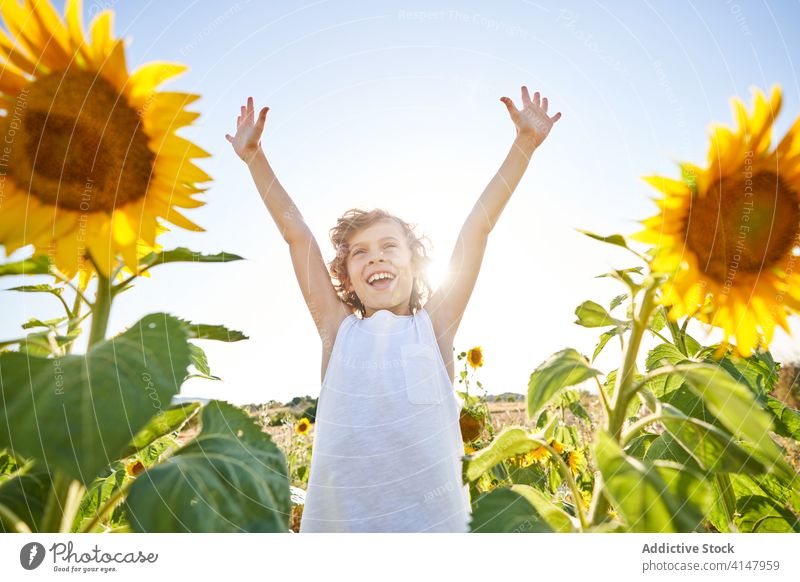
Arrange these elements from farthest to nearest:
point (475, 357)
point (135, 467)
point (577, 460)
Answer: point (475, 357) → point (577, 460) → point (135, 467)

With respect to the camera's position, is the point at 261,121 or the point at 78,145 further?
the point at 261,121

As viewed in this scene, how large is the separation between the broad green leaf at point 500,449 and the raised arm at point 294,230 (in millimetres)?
579

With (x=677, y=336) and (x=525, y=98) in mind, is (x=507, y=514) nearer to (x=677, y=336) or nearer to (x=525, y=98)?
(x=677, y=336)

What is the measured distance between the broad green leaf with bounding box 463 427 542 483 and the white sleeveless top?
14.2 inches

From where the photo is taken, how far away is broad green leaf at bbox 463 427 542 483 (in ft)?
1.60

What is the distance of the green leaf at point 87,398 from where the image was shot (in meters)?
0.35

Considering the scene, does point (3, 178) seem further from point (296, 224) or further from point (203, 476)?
point (296, 224)

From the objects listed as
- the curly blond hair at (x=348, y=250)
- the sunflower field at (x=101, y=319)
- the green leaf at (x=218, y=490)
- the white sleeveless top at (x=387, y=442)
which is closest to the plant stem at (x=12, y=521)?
the sunflower field at (x=101, y=319)

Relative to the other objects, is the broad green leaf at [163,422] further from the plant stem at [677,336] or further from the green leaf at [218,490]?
the plant stem at [677,336]

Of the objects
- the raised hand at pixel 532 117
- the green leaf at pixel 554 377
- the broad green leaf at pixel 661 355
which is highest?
the raised hand at pixel 532 117

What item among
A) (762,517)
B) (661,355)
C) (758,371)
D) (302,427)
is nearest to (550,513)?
(661,355)

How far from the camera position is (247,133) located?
0.88 m

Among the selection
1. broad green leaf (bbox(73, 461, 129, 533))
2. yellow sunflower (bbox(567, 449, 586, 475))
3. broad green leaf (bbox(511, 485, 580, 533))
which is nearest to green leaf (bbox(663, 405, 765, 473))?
broad green leaf (bbox(511, 485, 580, 533))
